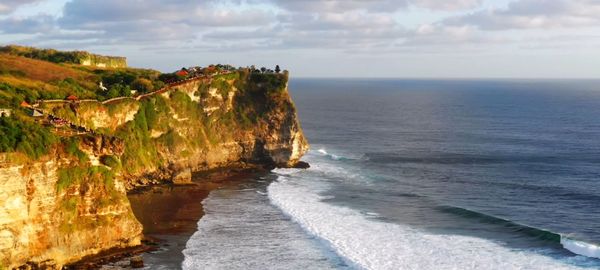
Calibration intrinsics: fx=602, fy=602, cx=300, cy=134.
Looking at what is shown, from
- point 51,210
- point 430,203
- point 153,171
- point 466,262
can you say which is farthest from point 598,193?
point 51,210

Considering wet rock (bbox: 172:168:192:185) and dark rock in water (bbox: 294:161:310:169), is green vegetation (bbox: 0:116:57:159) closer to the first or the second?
wet rock (bbox: 172:168:192:185)

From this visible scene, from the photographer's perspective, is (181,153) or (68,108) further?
(181,153)

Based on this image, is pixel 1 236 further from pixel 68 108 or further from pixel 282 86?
pixel 282 86

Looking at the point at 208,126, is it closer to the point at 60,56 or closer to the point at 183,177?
the point at 183,177

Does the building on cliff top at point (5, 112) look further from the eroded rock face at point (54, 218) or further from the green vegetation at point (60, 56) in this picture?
the green vegetation at point (60, 56)

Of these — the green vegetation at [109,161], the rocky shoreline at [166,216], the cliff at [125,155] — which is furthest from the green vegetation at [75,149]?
the rocky shoreline at [166,216]

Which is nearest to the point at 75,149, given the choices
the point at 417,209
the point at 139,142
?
the point at 139,142

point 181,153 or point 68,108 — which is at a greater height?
point 68,108
